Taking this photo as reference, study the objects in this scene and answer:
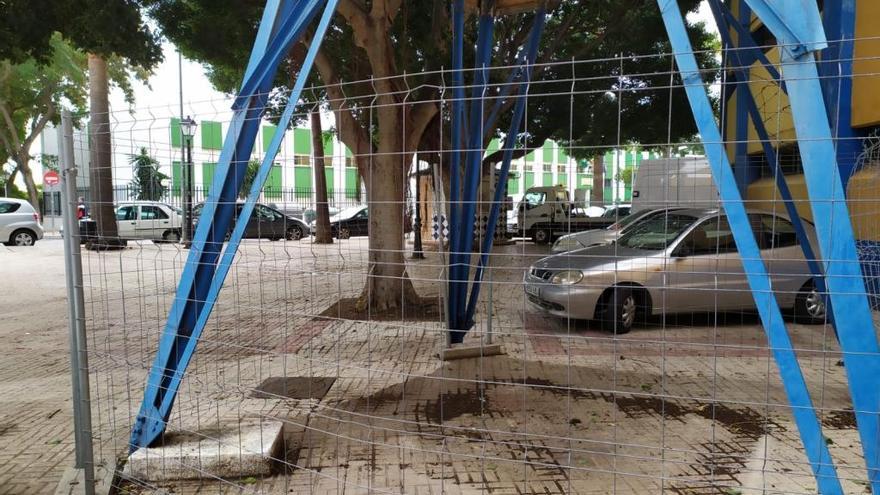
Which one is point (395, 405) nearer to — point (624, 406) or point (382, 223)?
point (624, 406)

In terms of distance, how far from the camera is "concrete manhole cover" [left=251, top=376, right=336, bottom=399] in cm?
519

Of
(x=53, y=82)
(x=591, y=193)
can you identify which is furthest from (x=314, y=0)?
(x=53, y=82)

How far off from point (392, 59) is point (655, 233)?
A: 14.5ft

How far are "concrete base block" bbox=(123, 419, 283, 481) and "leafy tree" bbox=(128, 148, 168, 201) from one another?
5.46ft

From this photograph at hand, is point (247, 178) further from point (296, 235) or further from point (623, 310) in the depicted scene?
point (296, 235)

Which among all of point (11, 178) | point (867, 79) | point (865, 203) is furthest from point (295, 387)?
point (11, 178)

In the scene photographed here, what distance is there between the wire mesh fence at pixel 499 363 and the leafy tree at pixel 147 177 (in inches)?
1.4

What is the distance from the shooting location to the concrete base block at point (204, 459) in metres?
3.50

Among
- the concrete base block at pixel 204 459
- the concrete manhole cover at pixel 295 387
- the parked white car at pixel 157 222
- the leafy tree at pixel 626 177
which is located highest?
the leafy tree at pixel 626 177

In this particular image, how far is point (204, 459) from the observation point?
351 centimetres

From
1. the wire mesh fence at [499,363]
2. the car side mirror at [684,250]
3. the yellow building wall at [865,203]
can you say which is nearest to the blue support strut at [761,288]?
the wire mesh fence at [499,363]

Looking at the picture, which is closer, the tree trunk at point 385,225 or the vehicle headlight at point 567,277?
the vehicle headlight at point 567,277

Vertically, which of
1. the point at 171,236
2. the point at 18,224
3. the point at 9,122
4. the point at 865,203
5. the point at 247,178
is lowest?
the point at 171,236

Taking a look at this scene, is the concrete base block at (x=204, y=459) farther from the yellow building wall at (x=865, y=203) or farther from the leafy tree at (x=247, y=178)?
the yellow building wall at (x=865, y=203)
